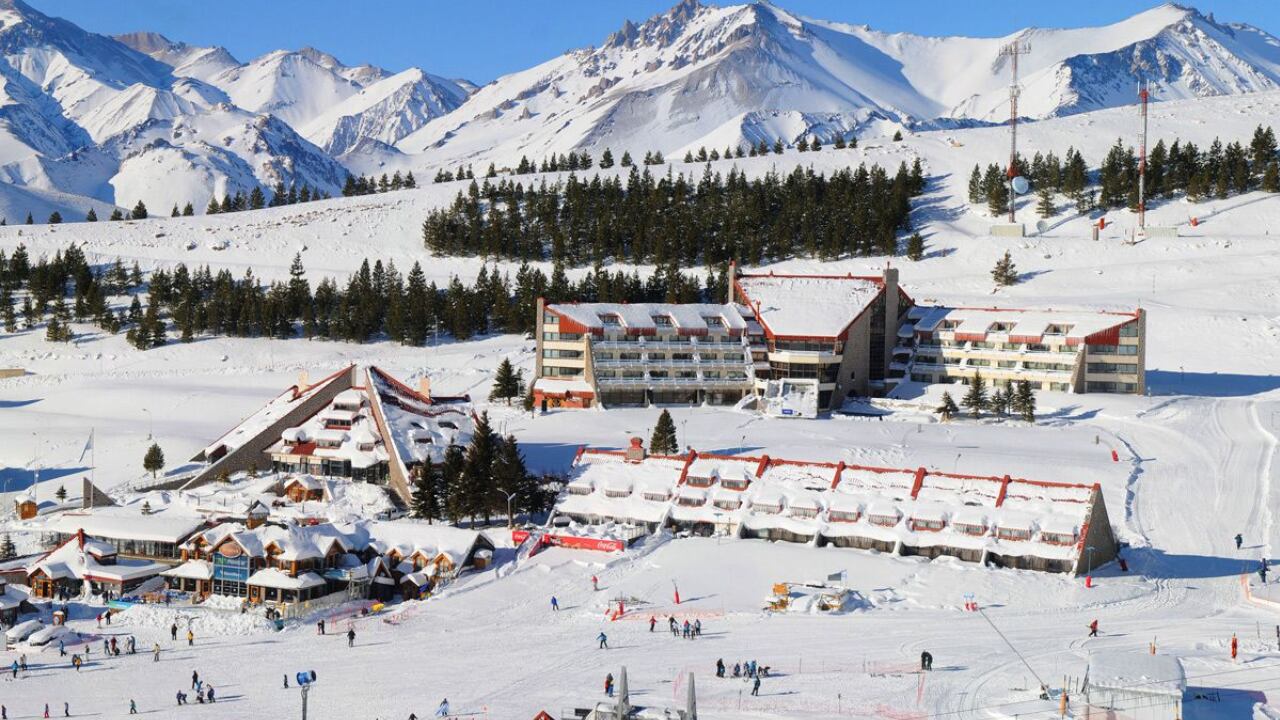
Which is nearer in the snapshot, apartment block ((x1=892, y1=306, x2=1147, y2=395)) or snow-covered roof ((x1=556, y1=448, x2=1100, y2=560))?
snow-covered roof ((x1=556, y1=448, x2=1100, y2=560))

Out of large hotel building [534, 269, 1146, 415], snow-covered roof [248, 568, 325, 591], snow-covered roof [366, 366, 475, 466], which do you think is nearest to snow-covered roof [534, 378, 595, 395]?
large hotel building [534, 269, 1146, 415]

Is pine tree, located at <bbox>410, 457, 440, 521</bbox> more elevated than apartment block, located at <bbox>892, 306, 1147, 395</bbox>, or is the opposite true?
apartment block, located at <bbox>892, 306, 1147, 395</bbox>

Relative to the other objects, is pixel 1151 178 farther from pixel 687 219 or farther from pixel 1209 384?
pixel 1209 384

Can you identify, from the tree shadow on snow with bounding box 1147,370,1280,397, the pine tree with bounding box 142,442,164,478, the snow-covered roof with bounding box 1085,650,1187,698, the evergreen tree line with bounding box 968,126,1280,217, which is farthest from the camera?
the evergreen tree line with bounding box 968,126,1280,217

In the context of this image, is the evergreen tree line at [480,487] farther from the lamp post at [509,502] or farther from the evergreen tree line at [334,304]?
the evergreen tree line at [334,304]

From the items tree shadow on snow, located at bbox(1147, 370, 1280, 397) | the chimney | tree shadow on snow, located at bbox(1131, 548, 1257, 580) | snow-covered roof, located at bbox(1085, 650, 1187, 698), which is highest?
tree shadow on snow, located at bbox(1147, 370, 1280, 397)

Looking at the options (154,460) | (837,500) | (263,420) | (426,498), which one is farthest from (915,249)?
(154,460)

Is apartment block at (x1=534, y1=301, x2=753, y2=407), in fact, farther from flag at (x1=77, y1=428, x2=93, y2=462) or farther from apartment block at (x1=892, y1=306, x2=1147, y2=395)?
flag at (x1=77, y1=428, x2=93, y2=462)
